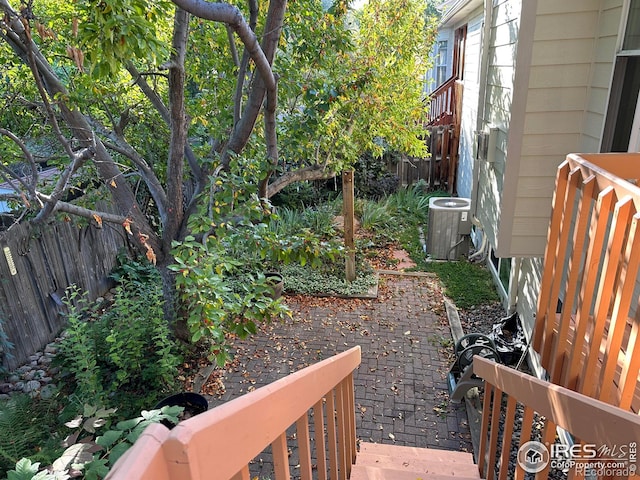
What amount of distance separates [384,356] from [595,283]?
2.92 metres

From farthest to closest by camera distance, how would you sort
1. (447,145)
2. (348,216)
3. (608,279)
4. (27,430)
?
1. (447,145)
2. (348,216)
3. (27,430)
4. (608,279)

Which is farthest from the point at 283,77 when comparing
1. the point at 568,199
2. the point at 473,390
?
the point at 473,390

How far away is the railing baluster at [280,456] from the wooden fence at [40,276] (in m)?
3.48

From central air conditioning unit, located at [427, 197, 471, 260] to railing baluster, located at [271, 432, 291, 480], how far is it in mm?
6230

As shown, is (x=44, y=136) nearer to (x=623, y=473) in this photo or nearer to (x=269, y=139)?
(x=269, y=139)

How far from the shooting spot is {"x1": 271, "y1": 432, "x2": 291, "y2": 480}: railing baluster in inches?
45.1

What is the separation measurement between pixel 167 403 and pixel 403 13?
6.78m

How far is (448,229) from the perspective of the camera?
7.03m

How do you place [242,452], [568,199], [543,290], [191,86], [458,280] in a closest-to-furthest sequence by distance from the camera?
Answer: 1. [242,452]
2. [568,199]
3. [543,290]
4. [458,280]
5. [191,86]

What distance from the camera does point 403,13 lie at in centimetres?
710

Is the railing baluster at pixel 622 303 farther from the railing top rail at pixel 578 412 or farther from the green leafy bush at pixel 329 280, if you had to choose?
the green leafy bush at pixel 329 280

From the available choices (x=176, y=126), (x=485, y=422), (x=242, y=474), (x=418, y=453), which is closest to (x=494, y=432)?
(x=485, y=422)

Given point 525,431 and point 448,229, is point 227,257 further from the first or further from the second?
point 448,229

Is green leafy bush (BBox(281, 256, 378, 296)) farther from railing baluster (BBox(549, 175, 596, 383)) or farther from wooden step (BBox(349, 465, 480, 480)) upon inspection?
railing baluster (BBox(549, 175, 596, 383))
